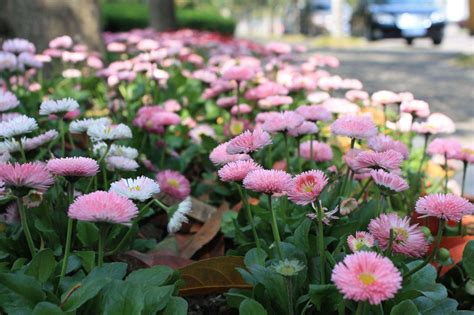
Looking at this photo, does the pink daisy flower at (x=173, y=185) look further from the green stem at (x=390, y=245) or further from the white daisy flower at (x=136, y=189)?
the green stem at (x=390, y=245)

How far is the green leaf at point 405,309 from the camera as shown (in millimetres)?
1124

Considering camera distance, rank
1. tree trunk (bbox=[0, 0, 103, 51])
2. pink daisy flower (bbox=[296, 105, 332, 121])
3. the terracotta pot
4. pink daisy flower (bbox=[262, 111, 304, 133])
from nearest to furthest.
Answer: pink daisy flower (bbox=[262, 111, 304, 133]) → the terracotta pot → pink daisy flower (bbox=[296, 105, 332, 121]) → tree trunk (bbox=[0, 0, 103, 51])

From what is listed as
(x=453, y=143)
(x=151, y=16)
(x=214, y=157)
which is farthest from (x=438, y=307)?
(x=151, y=16)

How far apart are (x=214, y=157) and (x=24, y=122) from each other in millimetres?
418

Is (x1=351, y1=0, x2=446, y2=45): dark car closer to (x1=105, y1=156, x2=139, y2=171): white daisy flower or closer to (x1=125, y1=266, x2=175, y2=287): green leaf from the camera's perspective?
(x1=105, y1=156, x2=139, y2=171): white daisy flower

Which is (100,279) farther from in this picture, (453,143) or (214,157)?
(453,143)

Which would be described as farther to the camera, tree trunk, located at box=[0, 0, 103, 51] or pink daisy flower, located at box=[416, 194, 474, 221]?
tree trunk, located at box=[0, 0, 103, 51]

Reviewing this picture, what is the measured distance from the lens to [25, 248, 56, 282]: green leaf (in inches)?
49.1

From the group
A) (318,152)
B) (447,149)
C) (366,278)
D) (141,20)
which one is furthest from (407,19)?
(366,278)

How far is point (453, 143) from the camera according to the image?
197 cm

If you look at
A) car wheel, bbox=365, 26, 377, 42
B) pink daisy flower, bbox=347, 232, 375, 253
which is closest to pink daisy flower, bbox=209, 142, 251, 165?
pink daisy flower, bbox=347, 232, 375, 253

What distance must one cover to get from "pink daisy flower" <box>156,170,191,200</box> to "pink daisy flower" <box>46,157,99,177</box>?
630 mm

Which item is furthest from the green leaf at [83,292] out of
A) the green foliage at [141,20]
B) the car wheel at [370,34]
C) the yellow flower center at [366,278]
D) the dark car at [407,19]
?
the car wheel at [370,34]

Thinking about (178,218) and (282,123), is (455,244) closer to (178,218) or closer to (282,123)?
(282,123)
